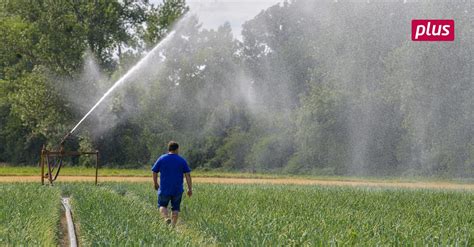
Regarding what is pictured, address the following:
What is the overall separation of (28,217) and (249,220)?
391cm

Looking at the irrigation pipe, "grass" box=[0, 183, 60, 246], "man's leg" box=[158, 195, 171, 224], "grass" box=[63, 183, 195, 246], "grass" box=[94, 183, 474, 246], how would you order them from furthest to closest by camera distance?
"man's leg" box=[158, 195, 171, 224]
the irrigation pipe
"grass" box=[94, 183, 474, 246]
"grass" box=[0, 183, 60, 246]
"grass" box=[63, 183, 195, 246]

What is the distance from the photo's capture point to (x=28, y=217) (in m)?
14.1

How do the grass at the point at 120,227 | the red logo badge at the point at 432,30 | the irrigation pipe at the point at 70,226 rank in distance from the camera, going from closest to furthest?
the grass at the point at 120,227, the irrigation pipe at the point at 70,226, the red logo badge at the point at 432,30

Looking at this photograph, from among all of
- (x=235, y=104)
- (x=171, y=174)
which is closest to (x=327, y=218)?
(x=171, y=174)

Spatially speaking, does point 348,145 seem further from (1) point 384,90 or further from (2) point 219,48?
(2) point 219,48

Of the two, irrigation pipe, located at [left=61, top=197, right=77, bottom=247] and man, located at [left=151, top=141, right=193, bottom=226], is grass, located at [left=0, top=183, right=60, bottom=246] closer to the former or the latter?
irrigation pipe, located at [left=61, top=197, right=77, bottom=247]

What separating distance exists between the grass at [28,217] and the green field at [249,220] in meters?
0.02

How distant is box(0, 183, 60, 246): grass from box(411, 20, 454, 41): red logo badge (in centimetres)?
2537

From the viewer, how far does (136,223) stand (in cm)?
1346

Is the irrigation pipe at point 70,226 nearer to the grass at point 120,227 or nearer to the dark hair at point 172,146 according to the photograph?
the grass at point 120,227

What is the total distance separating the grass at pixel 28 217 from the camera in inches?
429

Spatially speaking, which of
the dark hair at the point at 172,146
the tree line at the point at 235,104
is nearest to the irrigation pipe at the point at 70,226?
the dark hair at the point at 172,146

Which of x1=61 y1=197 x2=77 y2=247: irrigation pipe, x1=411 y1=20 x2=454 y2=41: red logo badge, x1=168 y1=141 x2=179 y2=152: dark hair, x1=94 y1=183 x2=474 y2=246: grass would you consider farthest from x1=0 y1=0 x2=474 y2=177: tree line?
x1=168 y1=141 x2=179 y2=152: dark hair

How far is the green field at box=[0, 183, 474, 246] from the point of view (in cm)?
1123
